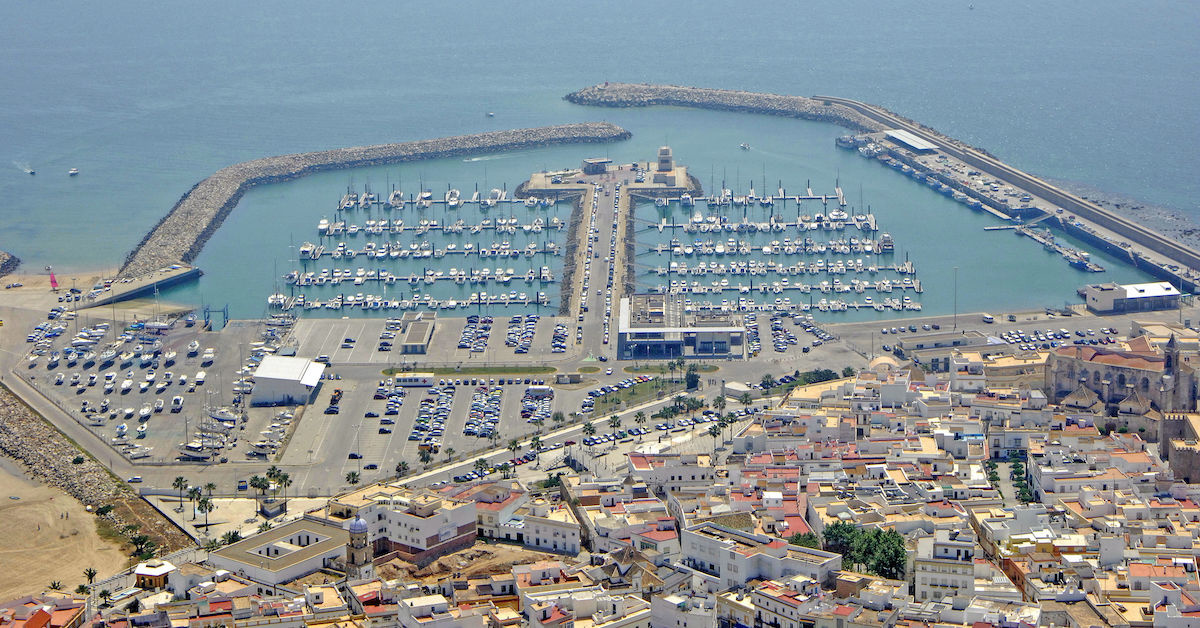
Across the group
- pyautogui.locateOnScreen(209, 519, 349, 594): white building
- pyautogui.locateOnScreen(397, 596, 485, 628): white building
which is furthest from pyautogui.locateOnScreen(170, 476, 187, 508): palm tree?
pyautogui.locateOnScreen(397, 596, 485, 628): white building

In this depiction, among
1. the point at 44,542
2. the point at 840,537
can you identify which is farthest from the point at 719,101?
the point at 840,537

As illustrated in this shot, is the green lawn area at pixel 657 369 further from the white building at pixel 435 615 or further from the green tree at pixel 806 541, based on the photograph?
the white building at pixel 435 615

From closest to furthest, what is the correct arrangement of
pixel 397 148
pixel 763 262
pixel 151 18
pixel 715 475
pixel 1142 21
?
pixel 715 475 < pixel 763 262 < pixel 397 148 < pixel 1142 21 < pixel 151 18

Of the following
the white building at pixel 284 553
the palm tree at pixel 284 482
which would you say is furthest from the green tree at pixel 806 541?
the palm tree at pixel 284 482

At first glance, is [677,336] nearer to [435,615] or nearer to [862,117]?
[435,615]

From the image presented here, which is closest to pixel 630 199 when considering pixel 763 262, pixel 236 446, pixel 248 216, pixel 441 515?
pixel 763 262

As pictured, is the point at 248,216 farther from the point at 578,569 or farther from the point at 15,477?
the point at 578,569

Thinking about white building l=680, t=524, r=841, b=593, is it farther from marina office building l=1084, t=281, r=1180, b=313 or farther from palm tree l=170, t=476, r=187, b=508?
marina office building l=1084, t=281, r=1180, b=313
